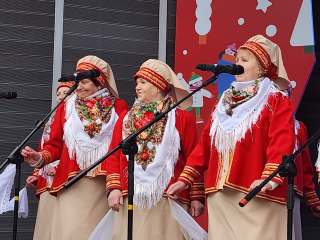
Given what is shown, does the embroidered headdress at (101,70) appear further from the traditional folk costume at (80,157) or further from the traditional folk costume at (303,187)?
the traditional folk costume at (303,187)

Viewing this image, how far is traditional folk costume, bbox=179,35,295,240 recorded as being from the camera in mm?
3049

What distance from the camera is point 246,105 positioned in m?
3.19

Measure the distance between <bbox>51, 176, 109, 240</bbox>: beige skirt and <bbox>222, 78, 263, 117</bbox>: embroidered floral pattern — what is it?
1207 mm

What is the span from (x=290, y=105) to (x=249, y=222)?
70 cm

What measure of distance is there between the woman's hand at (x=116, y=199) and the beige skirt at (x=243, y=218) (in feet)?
1.94

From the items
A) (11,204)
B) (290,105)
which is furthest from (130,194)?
(11,204)

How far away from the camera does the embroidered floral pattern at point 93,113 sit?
4016 millimetres

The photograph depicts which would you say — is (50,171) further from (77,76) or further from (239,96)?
(239,96)

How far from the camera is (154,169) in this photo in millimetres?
3504

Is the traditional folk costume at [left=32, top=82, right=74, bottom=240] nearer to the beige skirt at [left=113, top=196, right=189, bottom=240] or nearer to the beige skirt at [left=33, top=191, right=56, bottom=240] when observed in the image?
the beige skirt at [left=33, top=191, right=56, bottom=240]

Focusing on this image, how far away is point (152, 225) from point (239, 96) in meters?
0.95

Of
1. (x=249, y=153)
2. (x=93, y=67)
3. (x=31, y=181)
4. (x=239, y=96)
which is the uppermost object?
(x=93, y=67)

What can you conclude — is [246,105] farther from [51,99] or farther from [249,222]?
[51,99]

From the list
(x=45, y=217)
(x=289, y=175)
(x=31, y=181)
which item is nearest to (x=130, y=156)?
(x=289, y=175)
